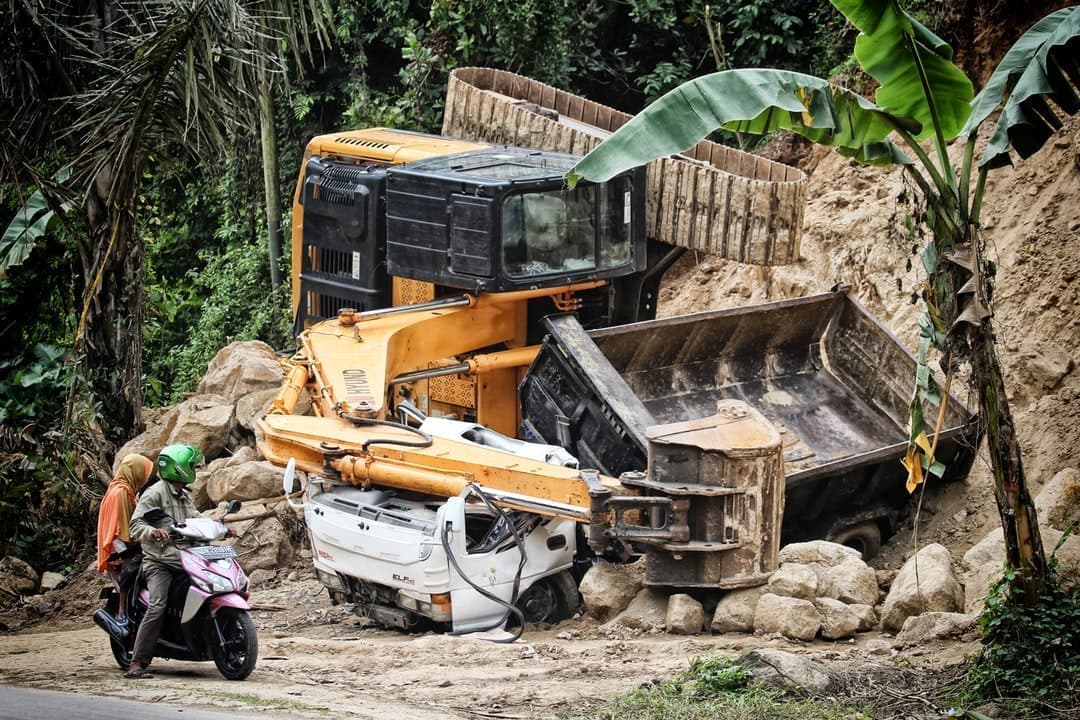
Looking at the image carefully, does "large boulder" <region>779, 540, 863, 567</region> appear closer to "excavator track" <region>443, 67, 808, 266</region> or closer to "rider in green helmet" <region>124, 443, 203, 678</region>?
"excavator track" <region>443, 67, 808, 266</region>

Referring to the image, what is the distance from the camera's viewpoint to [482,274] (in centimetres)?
1016

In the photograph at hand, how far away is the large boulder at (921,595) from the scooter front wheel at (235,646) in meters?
3.68

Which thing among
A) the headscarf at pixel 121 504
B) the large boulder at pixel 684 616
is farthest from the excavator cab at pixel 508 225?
the headscarf at pixel 121 504

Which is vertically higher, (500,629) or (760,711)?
(760,711)

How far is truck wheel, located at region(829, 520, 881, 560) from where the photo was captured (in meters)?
9.66

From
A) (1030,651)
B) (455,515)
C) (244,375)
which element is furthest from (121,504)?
(244,375)

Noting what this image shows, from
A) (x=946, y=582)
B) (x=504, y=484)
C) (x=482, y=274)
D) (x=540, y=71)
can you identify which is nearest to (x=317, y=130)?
(x=540, y=71)

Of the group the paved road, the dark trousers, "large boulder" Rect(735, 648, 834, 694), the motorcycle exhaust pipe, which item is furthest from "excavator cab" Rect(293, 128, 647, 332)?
the paved road

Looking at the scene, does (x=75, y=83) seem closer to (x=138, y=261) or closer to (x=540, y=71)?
(x=138, y=261)

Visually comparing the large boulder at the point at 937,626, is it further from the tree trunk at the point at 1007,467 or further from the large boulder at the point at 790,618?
the tree trunk at the point at 1007,467

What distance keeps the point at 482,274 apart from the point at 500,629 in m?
2.87

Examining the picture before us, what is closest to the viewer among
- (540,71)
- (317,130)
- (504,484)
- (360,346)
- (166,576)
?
(166,576)

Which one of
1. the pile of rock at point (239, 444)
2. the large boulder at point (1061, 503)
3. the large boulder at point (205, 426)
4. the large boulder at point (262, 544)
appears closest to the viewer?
the large boulder at point (1061, 503)

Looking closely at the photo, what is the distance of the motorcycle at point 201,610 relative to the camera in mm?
7410
